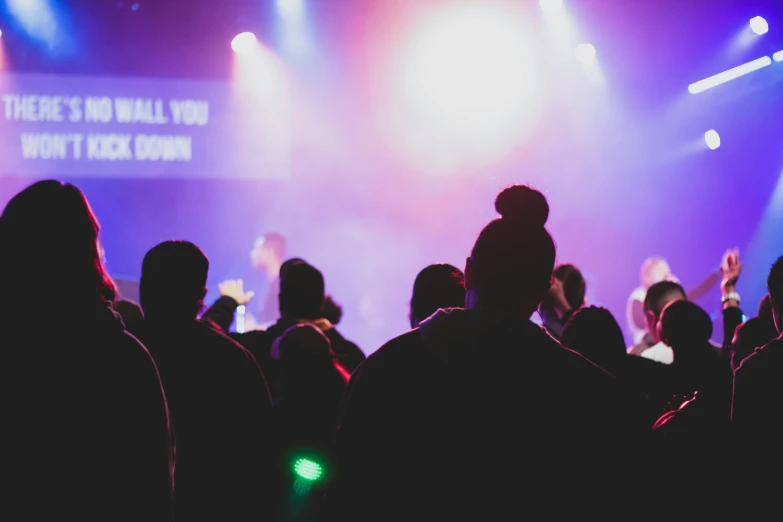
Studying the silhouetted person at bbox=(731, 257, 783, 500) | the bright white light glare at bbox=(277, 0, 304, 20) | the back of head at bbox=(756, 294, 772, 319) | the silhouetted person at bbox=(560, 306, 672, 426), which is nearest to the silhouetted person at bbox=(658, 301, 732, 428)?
the back of head at bbox=(756, 294, 772, 319)

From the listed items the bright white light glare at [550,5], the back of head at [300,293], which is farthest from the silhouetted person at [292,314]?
the bright white light glare at [550,5]

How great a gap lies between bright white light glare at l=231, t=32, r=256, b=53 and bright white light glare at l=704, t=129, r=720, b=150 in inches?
221

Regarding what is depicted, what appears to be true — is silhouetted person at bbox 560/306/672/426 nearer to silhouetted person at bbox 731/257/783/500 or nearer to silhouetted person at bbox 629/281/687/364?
silhouetted person at bbox 731/257/783/500

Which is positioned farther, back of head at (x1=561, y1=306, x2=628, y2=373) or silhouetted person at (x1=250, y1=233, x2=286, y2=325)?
silhouetted person at (x1=250, y1=233, x2=286, y2=325)

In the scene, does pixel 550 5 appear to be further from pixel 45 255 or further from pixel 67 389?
pixel 67 389

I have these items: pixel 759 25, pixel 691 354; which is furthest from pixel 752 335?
pixel 759 25

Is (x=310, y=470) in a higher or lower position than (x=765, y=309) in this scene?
lower

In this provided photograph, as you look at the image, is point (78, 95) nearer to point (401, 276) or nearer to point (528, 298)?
point (401, 276)

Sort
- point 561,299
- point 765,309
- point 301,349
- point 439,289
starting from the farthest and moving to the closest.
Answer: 1. point 561,299
2. point 765,309
3. point 301,349
4. point 439,289

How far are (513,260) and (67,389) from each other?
89 centimetres

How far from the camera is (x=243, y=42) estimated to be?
8.72 m

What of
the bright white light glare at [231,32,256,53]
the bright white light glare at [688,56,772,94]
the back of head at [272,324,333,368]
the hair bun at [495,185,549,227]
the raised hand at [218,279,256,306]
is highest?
the bright white light glare at [231,32,256,53]

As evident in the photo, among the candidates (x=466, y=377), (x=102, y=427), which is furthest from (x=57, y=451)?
(x=466, y=377)

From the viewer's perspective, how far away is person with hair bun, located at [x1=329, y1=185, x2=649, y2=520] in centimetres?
136
